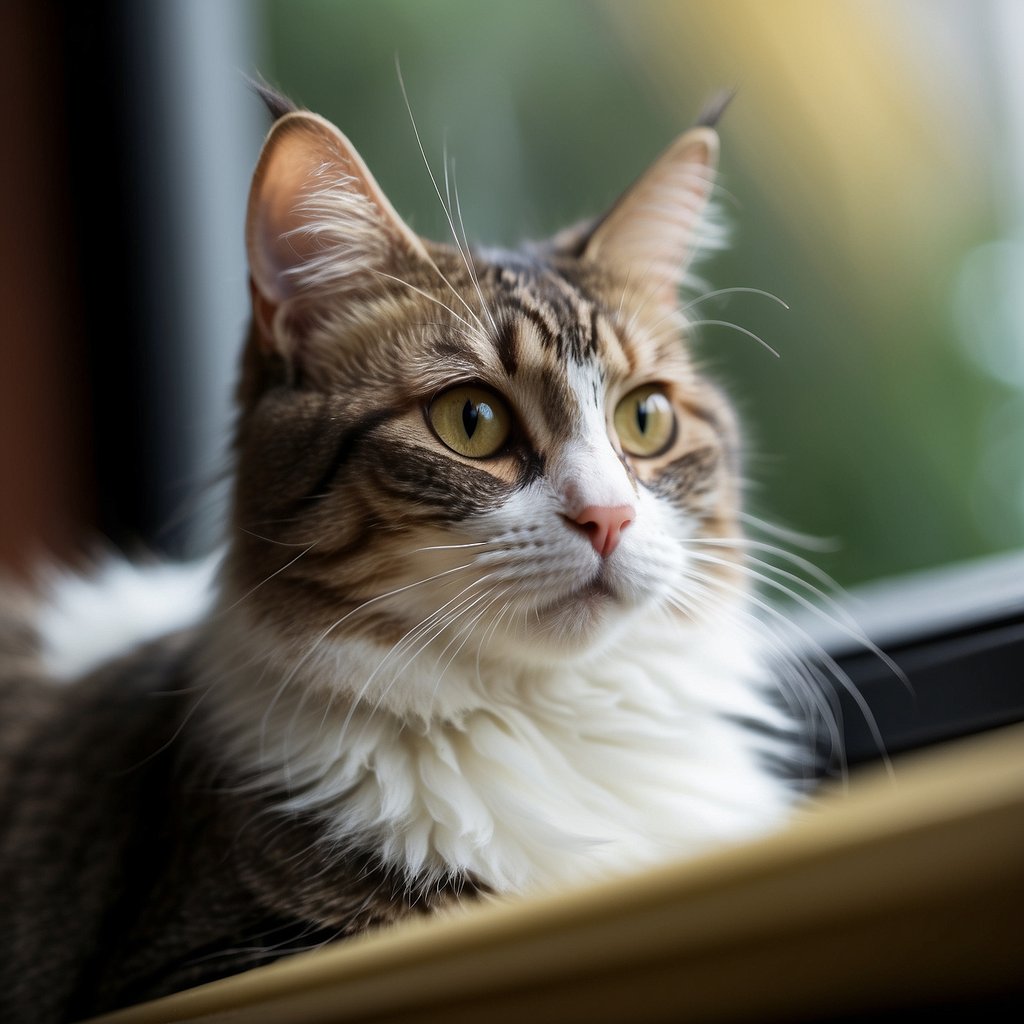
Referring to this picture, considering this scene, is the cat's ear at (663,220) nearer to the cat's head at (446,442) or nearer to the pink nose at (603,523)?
the cat's head at (446,442)

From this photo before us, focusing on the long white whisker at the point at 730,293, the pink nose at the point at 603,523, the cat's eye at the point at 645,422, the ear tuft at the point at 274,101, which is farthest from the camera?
the long white whisker at the point at 730,293

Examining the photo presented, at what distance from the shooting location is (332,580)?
1.16m

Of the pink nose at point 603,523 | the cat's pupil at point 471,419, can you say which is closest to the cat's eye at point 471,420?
the cat's pupil at point 471,419

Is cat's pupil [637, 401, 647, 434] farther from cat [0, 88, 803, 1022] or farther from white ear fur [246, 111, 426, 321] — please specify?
white ear fur [246, 111, 426, 321]

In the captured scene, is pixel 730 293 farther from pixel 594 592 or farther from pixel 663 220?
pixel 594 592

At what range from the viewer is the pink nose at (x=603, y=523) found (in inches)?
42.1

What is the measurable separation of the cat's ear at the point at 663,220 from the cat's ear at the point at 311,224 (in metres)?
0.30

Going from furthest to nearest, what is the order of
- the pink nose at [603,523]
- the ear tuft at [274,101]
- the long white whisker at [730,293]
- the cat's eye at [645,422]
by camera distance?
the long white whisker at [730,293] < the cat's eye at [645,422] < the ear tuft at [274,101] < the pink nose at [603,523]

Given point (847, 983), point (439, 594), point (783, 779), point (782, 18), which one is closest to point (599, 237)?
point (782, 18)

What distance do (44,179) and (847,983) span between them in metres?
2.56

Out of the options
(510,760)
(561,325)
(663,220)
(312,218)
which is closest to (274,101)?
(312,218)

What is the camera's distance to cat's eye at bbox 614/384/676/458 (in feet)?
4.25

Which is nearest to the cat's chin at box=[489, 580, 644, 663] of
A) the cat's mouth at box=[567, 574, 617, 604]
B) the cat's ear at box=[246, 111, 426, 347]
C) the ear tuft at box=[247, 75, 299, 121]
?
the cat's mouth at box=[567, 574, 617, 604]

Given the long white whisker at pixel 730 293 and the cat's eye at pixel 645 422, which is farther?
the long white whisker at pixel 730 293
